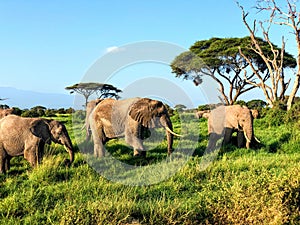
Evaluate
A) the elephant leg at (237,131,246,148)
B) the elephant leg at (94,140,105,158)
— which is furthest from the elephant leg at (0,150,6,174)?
the elephant leg at (237,131,246,148)

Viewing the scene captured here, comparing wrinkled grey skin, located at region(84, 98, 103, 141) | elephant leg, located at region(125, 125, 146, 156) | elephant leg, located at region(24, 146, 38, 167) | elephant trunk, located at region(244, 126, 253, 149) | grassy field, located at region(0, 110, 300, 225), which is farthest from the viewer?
wrinkled grey skin, located at region(84, 98, 103, 141)

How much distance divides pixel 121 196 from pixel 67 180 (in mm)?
1365

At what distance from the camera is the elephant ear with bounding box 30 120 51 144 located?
712 centimetres

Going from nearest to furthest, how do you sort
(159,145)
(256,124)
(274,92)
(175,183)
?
(175,183), (159,145), (256,124), (274,92)

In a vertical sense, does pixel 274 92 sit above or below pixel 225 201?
above

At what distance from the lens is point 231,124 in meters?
10.6

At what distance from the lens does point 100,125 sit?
918 cm

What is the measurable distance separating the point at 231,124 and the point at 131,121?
329 centimetres

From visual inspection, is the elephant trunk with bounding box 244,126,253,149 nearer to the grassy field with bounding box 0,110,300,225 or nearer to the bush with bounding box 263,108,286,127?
the grassy field with bounding box 0,110,300,225

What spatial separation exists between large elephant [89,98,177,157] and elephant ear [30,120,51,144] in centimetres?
178

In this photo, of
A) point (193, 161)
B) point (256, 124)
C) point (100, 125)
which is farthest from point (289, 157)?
point (256, 124)

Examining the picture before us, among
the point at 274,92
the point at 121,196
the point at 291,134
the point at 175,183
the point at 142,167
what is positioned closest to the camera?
the point at 121,196

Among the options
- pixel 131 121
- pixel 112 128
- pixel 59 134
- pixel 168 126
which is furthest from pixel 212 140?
pixel 59 134

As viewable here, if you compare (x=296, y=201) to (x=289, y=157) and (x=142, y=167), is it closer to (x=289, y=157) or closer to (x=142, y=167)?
(x=142, y=167)
